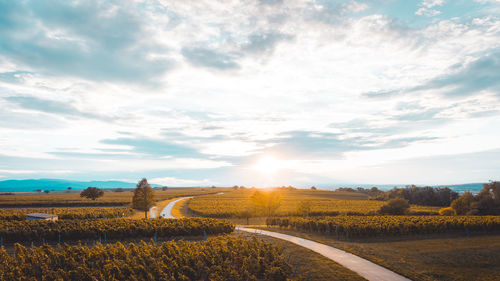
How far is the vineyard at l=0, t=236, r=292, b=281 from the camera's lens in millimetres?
16547

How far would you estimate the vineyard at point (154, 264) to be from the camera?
16.5 metres

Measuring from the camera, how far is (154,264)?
17328mm

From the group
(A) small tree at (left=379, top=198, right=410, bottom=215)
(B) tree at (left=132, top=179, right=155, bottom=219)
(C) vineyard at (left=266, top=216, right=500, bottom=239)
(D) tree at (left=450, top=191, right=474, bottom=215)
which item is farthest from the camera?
(A) small tree at (left=379, top=198, right=410, bottom=215)

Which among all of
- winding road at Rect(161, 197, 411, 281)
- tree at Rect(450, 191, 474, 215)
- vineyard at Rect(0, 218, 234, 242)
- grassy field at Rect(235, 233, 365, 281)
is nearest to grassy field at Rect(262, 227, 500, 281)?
winding road at Rect(161, 197, 411, 281)

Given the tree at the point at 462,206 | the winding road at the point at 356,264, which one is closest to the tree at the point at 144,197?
the winding road at the point at 356,264

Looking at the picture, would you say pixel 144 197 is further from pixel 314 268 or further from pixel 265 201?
pixel 314 268

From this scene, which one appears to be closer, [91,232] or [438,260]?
[438,260]

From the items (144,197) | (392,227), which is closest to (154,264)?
(392,227)

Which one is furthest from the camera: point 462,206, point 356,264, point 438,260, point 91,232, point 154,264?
point 462,206

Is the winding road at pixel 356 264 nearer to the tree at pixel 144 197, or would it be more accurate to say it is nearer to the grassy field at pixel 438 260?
the grassy field at pixel 438 260

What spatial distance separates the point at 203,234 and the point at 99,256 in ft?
48.2

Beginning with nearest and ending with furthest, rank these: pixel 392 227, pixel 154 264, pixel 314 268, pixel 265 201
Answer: pixel 154 264 → pixel 314 268 → pixel 392 227 → pixel 265 201

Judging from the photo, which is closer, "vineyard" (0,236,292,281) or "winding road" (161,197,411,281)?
"vineyard" (0,236,292,281)

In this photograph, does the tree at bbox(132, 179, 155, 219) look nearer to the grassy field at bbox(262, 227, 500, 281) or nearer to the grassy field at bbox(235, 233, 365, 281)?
the grassy field at bbox(235, 233, 365, 281)
